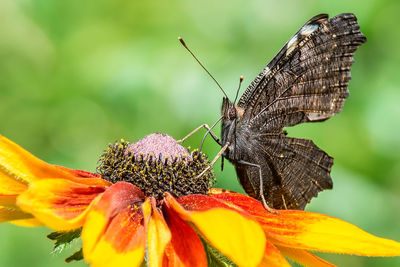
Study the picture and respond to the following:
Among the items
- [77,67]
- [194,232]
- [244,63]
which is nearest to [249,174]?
[194,232]

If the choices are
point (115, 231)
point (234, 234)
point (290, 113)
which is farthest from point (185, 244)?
point (290, 113)

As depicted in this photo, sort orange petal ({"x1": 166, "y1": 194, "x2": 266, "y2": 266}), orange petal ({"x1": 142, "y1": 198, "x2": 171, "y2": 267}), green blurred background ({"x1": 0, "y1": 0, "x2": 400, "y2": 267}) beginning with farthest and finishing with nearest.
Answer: green blurred background ({"x1": 0, "y1": 0, "x2": 400, "y2": 267}), orange petal ({"x1": 142, "y1": 198, "x2": 171, "y2": 267}), orange petal ({"x1": 166, "y1": 194, "x2": 266, "y2": 266})

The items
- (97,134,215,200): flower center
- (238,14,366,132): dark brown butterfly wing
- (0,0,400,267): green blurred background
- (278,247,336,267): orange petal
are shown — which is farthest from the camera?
(0,0,400,267): green blurred background

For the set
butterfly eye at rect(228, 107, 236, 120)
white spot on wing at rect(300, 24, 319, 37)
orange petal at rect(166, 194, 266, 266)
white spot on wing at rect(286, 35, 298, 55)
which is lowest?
orange petal at rect(166, 194, 266, 266)

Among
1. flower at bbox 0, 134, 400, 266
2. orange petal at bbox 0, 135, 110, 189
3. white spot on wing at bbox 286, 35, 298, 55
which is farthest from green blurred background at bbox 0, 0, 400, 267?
orange petal at bbox 0, 135, 110, 189

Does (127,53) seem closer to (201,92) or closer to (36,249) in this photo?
(201,92)

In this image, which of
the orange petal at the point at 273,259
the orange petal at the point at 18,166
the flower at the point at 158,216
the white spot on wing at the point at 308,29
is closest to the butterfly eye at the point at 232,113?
the flower at the point at 158,216

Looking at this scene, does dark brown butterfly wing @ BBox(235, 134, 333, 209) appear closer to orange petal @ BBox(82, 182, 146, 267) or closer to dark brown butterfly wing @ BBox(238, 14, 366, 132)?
dark brown butterfly wing @ BBox(238, 14, 366, 132)

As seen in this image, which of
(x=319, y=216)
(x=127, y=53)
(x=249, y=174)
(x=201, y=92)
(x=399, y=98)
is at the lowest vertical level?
(x=319, y=216)
